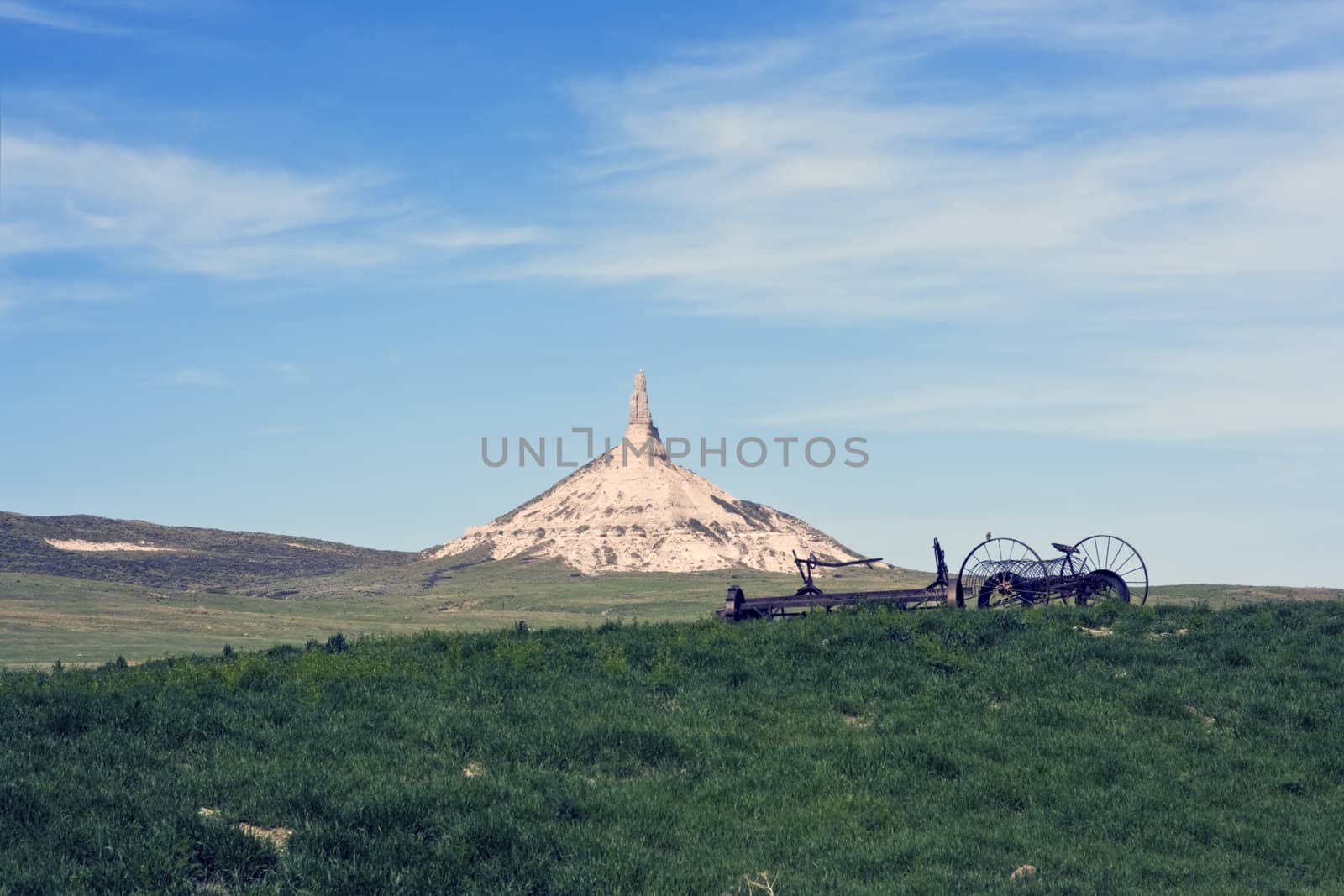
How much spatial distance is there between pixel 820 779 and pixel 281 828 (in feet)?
23.4

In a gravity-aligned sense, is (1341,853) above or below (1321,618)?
below

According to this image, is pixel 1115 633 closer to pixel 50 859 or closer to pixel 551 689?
pixel 551 689

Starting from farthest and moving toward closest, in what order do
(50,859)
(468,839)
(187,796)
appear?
(187,796) → (468,839) → (50,859)

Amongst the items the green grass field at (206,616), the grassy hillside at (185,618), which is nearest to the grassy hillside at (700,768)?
the grassy hillside at (185,618)

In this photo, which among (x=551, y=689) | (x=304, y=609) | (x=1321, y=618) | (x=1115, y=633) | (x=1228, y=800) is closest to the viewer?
(x=1228, y=800)

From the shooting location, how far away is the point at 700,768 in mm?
16031

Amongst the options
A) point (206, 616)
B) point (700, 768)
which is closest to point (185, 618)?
point (206, 616)

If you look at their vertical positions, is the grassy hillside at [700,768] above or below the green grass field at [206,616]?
above

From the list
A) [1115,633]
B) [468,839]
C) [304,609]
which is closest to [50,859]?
[468,839]

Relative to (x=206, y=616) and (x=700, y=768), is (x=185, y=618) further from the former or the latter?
(x=700, y=768)

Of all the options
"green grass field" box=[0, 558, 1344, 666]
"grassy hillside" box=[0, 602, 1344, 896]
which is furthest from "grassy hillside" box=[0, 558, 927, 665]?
"grassy hillside" box=[0, 602, 1344, 896]

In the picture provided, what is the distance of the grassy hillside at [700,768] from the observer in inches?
479

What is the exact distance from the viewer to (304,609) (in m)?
180

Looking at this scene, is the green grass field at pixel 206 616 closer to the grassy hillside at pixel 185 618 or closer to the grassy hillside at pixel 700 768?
the grassy hillside at pixel 185 618
